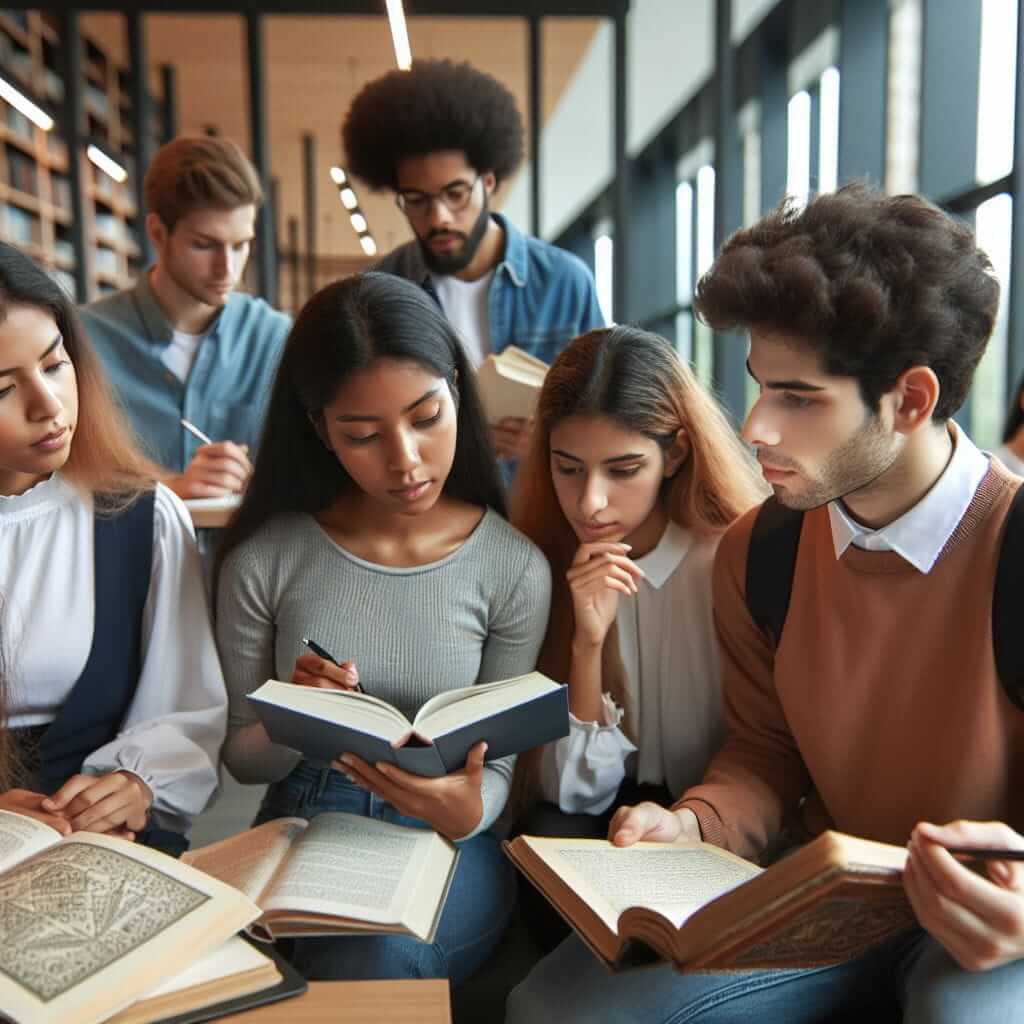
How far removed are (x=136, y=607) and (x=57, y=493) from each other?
0.67ft

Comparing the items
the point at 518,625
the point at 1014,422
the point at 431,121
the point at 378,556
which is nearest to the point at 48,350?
the point at 378,556

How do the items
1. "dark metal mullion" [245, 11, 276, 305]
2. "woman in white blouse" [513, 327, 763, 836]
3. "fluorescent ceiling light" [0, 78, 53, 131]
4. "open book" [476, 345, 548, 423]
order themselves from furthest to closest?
"fluorescent ceiling light" [0, 78, 53, 131] → "dark metal mullion" [245, 11, 276, 305] → "open book" [476, 345, 548, 423] → "woman in white blouse" [513, 327, 763, 836]

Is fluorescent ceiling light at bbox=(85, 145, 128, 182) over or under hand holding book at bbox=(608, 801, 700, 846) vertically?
over

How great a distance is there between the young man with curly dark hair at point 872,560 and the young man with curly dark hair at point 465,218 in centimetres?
148

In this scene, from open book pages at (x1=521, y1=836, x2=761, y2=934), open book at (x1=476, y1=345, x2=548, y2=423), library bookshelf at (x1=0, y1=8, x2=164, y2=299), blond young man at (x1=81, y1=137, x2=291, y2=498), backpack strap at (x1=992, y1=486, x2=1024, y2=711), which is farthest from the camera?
library bookshelf at (x1=0, y1=8, x2=164, y2=299)

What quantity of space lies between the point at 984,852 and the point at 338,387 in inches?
40.6

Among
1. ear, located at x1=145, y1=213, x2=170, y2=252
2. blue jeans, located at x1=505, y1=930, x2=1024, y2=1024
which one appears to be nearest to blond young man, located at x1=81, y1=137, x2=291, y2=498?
ear, located at x1=145, y1=213, x2=170, y2=252

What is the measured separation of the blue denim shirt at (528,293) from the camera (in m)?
2.87

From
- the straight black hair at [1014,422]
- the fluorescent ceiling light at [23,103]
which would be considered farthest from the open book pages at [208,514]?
Answer: the fluorescent ceiling light at [23,103]

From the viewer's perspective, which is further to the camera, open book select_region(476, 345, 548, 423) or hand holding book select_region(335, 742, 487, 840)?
open book select_region(476, 345, 548, 423)

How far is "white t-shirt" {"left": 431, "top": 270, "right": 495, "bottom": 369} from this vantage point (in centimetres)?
292

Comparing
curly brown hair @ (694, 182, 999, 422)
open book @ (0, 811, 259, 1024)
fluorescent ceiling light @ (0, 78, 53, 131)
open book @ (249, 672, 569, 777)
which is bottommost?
open book @ (0, 811, 259, 1024)

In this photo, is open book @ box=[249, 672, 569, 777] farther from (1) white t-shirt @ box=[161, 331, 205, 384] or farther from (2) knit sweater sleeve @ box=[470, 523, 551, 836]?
(1) white t-shirt @ box=[161, 331, 205, 384]

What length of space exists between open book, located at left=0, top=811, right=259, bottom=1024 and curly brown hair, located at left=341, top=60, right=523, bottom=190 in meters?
2.22
